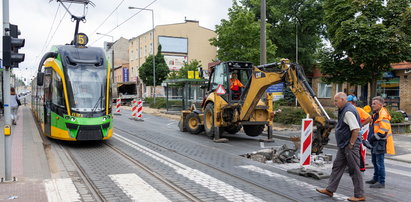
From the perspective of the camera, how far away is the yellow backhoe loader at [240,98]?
11023 millimetres

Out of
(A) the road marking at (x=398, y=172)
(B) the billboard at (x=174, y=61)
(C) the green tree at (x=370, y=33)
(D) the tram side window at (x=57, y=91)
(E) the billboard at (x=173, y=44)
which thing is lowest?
(A) the road marking at (x=398, y=172)

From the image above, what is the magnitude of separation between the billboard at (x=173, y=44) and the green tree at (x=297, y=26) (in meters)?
18.9

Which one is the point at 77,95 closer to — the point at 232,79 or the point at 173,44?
the point at 232,79

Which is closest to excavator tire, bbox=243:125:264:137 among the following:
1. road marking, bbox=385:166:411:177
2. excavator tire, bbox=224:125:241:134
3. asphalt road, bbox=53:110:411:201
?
excavator tire, bbox=224:125:241:134

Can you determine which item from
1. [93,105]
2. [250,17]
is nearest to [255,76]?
[93,105]

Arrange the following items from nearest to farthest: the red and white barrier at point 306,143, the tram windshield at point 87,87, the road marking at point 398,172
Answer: the red and white barrier at point 306,143 < the road marking at point 398,172 < the tram windshield at point 87,87

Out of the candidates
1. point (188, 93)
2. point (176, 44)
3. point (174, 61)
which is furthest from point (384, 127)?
point (176, 44)

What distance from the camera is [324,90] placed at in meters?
36.6

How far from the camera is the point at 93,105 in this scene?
1112 centimetres

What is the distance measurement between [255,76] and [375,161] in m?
5.50

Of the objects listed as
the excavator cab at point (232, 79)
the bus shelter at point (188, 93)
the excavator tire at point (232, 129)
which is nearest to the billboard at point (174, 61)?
the bus shelter at point (188, 93)

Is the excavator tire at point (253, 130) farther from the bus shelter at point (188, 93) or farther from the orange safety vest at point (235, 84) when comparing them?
the bus shelter at point (188, 93)

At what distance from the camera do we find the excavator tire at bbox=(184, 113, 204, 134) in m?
15.5

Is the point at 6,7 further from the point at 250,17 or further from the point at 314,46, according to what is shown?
the point at 314,46
